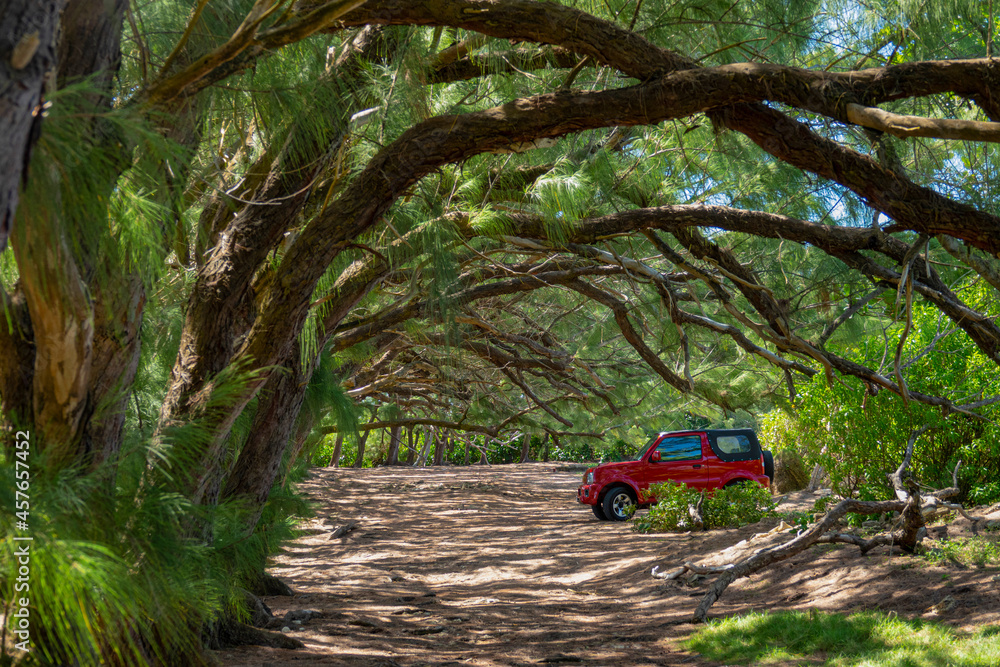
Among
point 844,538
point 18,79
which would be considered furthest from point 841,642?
point 18,79

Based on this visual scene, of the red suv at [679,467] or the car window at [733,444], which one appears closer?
the red suv at [679,467]

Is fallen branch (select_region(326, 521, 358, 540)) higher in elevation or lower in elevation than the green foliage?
lower

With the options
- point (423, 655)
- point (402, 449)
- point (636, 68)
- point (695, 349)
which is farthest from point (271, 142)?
point (402, 449)

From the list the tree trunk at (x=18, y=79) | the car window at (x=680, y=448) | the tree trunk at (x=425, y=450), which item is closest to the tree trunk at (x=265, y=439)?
the tree trunk at (x=18, y=79)

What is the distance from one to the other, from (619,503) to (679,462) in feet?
3.67

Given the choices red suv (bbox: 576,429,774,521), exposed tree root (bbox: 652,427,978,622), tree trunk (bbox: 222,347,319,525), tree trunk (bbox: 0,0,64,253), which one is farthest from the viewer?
red suv (bbox: 576,429,774,521)

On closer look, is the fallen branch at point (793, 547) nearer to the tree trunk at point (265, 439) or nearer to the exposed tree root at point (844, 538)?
the exposed tree root at point (844, 538)

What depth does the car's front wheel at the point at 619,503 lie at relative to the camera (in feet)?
37.3

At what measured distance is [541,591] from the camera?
23.9 feet

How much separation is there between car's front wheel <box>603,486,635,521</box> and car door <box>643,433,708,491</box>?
0.33m

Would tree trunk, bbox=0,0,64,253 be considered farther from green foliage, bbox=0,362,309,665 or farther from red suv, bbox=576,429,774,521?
red suv, bbox=576,429,774,521

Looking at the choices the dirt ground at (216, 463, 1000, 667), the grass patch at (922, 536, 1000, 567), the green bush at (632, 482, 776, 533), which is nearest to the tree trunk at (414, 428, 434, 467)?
the dirt ground at (216, 463, 1000, 667)

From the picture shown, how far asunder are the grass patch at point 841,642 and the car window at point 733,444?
6.35 metres

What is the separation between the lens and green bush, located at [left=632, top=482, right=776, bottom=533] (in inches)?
340
